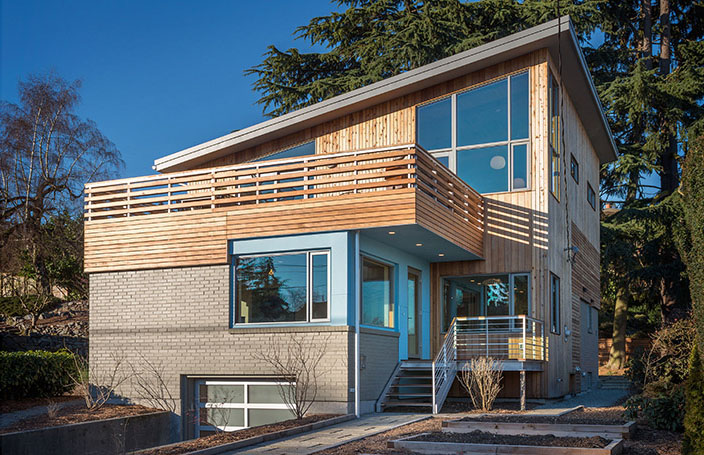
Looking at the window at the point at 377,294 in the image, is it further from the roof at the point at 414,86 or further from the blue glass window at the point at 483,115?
the roof at the point at 414,86

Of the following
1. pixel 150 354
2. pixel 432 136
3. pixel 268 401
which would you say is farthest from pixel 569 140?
pixel 150 354

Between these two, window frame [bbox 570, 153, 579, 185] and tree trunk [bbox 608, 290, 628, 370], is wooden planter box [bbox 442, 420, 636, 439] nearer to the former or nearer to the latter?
window frame [bbox 570, 153, 579, 185]

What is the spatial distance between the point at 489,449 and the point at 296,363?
247 inches

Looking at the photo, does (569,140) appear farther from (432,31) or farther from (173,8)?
(173,8)

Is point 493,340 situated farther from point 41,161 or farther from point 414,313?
point 41,161

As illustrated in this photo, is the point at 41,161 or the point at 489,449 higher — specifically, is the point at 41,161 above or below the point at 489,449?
above

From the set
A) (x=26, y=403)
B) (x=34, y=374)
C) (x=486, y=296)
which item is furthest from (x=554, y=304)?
(x=26, y=403)

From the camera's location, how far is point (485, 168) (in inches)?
686

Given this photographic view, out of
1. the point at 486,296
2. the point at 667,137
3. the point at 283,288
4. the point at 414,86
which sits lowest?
the point at 486,296

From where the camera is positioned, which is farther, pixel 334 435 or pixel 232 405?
pixel 232 405

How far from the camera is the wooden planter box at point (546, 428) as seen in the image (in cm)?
948

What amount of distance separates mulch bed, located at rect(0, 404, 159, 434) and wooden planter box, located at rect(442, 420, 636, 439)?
258 inches

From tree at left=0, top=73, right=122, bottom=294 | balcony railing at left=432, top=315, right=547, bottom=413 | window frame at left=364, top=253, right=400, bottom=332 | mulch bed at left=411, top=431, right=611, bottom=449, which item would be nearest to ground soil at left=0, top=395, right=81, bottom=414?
window frame at left=364, top=253, right=400, bottom=332

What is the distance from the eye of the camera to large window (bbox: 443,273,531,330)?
16906 millimetres
